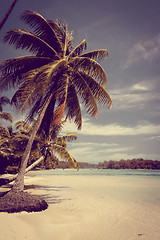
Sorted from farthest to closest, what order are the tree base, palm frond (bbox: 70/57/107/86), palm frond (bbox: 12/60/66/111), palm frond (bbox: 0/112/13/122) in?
1. palm frond (bbox: 0/112/13/122)
2. palm frond (bbox: 70/57/107/86)
3. palm frond (bbox: 12/60/66/111)
4. the tree base

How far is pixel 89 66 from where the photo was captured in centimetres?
865

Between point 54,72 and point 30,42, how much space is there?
6.69 ft

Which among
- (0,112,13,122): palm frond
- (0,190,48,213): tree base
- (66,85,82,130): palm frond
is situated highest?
(0,112,13,122): palm frond

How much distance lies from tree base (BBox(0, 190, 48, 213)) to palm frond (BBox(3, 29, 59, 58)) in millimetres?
6543

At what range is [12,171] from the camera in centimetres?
2314

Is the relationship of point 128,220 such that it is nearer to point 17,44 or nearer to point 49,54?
point 49,54

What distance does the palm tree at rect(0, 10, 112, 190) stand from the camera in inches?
300

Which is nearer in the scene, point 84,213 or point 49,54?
point 84,213

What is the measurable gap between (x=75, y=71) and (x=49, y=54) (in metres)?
1.56

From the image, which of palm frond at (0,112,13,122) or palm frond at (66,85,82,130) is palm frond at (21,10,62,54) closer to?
palm frond at (66,85,82,130)

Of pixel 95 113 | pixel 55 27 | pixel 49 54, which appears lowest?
pixel 95 113

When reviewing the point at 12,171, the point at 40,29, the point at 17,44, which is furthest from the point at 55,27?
the point at 12,171

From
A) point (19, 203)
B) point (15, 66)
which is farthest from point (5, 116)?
point (19, 203)

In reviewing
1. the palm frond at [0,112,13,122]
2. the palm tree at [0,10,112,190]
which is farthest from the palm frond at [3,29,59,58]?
the palm frond at [0,112,13,122]
